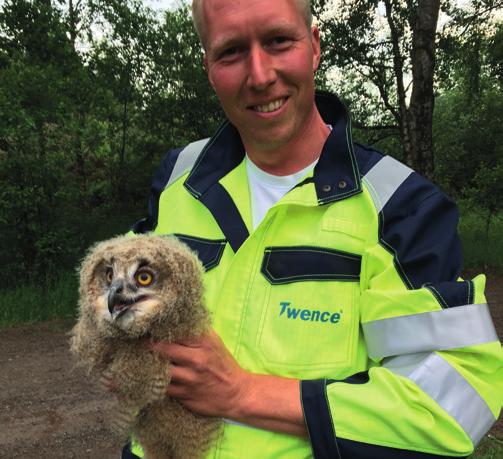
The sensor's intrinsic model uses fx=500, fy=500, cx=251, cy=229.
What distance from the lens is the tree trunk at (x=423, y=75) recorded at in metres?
8.53

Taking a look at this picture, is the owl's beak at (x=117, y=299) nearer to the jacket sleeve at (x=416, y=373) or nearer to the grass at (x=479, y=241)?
the jacket sleeve at (x=416, y=373)

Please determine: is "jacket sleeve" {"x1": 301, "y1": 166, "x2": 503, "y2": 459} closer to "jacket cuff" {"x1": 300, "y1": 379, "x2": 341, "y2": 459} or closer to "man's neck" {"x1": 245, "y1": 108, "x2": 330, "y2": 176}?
"jacket cuff" {"x1": 300, "y1": 379, "x2": 341, "y2": 459}

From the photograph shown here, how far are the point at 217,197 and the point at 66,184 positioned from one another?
10.6 metres

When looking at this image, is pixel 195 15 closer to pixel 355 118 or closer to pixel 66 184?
pixel 66 184

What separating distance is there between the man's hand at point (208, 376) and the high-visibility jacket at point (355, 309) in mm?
84

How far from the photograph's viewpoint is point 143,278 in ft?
5.83

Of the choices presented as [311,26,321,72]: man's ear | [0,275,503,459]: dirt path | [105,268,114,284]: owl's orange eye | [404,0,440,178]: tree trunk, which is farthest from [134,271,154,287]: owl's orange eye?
[404,0,440,178]: tree trunk

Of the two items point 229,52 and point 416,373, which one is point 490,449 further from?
point 229,52

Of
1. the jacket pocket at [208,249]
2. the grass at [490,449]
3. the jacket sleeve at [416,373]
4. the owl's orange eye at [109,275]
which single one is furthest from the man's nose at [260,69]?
the grass at [490,449]

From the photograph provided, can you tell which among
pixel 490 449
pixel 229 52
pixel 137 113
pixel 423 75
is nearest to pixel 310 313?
pixel 229 52

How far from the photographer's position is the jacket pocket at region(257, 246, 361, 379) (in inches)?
66.7

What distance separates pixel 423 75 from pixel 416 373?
8.09m

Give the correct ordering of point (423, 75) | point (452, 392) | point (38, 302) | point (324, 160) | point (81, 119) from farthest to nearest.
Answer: point (81, 119)
point (38, 302)
point (423, 75)
point (324, 160)
point (452, 392)

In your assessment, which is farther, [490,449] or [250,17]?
[490,449]
